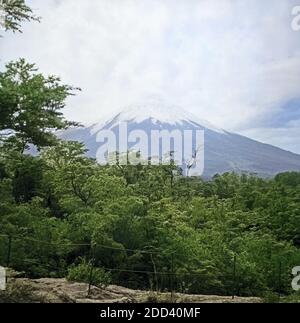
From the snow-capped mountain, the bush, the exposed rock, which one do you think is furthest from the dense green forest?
the snow-capped mountain

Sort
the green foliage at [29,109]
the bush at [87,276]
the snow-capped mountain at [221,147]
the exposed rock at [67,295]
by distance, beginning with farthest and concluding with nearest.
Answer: the snow-capped mountain at [221,147] < the green foliage at [29,109] < the bush at [87,276] < the exposed rock at [67,295]

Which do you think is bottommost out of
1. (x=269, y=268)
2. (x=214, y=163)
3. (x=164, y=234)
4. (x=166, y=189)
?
(x=269, y=268)

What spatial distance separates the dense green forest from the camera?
11.5m

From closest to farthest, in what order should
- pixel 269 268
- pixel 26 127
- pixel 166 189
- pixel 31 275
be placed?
pixel 31 275 < pixel 26 127 < pixel 269 268 < pixel 166 189

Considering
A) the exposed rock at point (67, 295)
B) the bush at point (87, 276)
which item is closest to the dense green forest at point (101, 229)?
the bush at point (87, 276)

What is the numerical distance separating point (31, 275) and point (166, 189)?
44.5ft

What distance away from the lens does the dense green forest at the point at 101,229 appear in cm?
1146

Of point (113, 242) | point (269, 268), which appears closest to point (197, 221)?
point (269, 268)

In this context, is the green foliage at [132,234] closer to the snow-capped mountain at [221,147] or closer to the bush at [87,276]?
the bush at [87,276]

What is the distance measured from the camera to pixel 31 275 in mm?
11133

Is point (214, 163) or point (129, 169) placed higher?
point (214, 163)

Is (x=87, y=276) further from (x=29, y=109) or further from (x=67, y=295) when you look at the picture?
(x=29, y=109)

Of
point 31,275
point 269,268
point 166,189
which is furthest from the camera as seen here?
point 166,189
